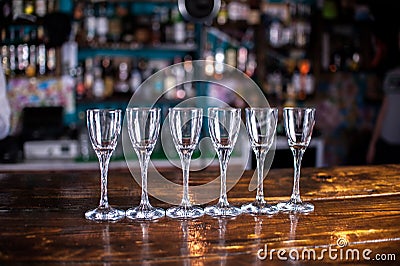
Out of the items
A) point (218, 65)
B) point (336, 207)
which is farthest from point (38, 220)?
point (218, 65)

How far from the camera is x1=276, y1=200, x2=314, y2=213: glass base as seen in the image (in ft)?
4.23

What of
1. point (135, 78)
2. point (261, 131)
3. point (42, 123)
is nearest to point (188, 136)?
point (261, 131)

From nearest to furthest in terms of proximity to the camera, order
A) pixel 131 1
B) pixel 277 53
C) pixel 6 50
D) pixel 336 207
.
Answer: pixel 336 207, pixel 6 50, pixel 131 1, pixel 277 53

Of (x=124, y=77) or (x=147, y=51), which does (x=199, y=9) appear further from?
(x=124, y=77)

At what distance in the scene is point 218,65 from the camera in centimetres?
471

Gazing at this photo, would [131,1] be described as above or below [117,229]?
above

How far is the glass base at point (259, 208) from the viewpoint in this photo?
4.15ft

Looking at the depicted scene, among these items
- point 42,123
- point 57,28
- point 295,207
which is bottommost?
point 42,123

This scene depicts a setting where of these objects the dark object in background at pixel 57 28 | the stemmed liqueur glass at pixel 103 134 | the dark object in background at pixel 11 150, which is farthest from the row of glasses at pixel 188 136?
the dark object in background at pixel 57 28

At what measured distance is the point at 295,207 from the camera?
1302 millimetres

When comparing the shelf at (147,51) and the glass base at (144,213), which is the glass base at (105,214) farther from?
the shelf at (147,51)

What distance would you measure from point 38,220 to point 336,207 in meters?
0.67

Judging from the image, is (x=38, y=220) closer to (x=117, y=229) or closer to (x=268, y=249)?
(x=117, y=229)

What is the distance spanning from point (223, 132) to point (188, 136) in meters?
0.08
